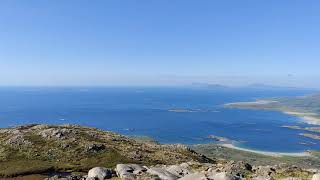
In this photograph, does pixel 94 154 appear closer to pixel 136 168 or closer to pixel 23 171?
pixel 23 171

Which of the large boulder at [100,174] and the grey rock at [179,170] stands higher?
the grey rock at [179,170]

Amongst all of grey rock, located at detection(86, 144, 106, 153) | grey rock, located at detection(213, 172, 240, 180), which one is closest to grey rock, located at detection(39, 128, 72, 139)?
grey rock, located at detection(86, 144, 106, 153)

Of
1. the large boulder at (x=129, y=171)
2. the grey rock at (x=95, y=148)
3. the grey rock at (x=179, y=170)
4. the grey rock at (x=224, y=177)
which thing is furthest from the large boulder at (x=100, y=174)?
the grey rock at (x=95, y=148)

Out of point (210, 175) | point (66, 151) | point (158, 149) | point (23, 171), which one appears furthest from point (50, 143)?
point (210, 175)

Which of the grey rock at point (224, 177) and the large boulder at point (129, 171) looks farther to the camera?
the large boulder at point (129, 171)

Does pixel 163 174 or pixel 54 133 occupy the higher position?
pixel 54 133

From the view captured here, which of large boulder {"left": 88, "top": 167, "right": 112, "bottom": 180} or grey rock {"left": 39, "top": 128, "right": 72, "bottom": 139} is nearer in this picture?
large boulder {"left": 88, "top": 167, "right": 112, "bottom": 180}

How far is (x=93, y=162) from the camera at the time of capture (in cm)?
6506

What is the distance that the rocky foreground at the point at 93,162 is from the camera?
49.1m

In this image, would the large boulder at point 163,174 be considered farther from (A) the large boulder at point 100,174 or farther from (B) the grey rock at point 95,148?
(B) the grey rock at point 95,148

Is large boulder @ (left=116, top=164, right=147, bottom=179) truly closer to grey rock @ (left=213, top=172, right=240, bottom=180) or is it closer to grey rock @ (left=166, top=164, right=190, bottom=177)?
grey rock @ (left=166, top=164, right=190, bottom=177)

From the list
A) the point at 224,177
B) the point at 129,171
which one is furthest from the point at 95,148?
the point at 224,177

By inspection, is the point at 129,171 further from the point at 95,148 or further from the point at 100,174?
the point at 95,148

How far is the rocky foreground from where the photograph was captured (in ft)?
161
